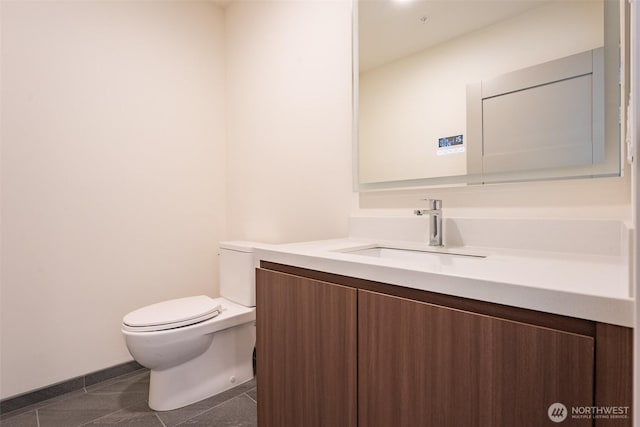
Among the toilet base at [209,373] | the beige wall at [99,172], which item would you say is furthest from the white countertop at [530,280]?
the beige wall at [99,172]

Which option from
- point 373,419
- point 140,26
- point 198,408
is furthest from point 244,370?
point 140,26

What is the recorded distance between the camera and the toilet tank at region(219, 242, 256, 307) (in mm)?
1854

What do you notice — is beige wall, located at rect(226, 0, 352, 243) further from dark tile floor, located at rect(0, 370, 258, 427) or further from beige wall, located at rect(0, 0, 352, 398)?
dark tile floor, located at rect(0, 370, 258, 427)

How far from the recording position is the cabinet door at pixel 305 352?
91 centimetres

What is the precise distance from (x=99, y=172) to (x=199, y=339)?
1.11 metres

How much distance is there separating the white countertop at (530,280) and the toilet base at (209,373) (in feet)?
3.32

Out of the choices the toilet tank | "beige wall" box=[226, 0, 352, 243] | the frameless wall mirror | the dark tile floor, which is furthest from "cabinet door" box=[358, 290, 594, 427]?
the toilet tank

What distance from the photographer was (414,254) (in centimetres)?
129

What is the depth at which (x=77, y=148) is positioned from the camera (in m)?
1.82

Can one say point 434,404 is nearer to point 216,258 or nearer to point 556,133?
point 556,133

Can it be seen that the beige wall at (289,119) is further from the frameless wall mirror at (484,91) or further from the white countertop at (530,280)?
the white countertop at (530,280)

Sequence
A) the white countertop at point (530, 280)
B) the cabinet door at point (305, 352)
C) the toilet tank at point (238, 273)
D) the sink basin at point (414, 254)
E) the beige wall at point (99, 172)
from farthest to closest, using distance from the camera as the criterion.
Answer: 1. the toilet tank at point (238, 273)
2. the beige wall at point (99, 172)
3. the sink basin at point (414, 254)
4. the cabinet door at point (305, 352)
5. the white countertop at point (530, 280)

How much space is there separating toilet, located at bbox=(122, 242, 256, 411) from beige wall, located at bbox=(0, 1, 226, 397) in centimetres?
39

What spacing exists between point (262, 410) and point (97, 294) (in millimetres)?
1286
